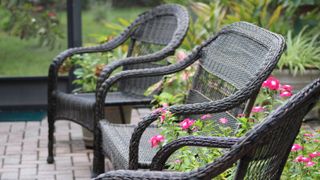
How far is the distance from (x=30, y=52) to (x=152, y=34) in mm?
1539

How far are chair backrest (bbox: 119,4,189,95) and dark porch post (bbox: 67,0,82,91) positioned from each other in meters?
1.08

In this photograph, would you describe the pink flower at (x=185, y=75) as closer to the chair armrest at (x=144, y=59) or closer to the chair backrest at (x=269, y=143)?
the chair armrest at (x=144, y=59)

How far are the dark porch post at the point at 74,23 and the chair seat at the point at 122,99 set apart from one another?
1199 mm

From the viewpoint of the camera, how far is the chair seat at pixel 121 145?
11.1 feet

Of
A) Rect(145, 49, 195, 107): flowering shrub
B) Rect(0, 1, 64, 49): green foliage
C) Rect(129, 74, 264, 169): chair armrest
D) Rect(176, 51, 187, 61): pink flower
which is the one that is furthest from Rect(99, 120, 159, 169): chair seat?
Rect(0, 1, 64, 49): green foliage

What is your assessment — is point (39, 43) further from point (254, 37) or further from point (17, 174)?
point (254, 37)

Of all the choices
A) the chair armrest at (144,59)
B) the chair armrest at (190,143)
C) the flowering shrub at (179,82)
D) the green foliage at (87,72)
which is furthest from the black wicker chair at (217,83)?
the green foliage at (87,72)

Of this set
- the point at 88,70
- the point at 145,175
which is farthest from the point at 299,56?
the point at 145,175

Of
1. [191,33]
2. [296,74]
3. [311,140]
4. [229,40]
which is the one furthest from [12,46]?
[311,140]

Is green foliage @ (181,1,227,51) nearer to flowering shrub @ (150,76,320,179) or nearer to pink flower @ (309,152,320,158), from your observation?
flowering shrub @ (150,76,320,179)

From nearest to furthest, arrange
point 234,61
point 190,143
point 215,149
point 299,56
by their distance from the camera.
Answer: point 190,143 → point 215,149 → point 234,61 → point 299,56

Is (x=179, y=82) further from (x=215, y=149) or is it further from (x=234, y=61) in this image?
(x=215, y=149)

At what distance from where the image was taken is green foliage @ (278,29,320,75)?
18.4 feet

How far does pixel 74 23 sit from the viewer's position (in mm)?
6086
